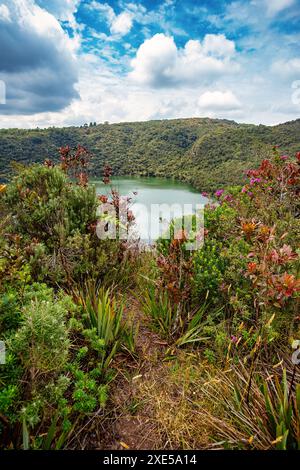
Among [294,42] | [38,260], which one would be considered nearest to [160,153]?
[294,42]

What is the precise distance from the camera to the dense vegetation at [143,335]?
1846 millimetres

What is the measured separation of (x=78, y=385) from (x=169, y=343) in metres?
1.23

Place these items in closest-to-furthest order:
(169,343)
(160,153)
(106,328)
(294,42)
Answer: (106,328)
(169,343)
(294,42)
(160,153)

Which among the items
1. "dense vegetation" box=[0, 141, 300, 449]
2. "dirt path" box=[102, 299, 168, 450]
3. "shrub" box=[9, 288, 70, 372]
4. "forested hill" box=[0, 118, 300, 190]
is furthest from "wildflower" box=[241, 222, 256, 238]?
"forested hill" box=[0, 118, 300, 190]

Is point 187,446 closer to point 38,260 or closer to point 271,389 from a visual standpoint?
point 271,389

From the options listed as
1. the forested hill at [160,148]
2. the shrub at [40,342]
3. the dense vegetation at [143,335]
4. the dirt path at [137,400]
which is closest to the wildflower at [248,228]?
the dense vegetation at [143,335]

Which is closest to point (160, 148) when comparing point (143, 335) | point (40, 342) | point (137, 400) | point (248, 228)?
point (143, 335)

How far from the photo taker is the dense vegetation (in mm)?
1846

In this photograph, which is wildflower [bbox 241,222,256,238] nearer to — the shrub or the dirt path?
the dirt path

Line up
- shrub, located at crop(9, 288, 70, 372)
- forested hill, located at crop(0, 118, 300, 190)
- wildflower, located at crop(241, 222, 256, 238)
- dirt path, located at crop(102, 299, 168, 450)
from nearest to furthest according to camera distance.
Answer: shrub, located at crop(9, 288, 70, 372), dirt path, located at crop(102, 299, 168, 450), wildflower, located at crop(241, 222, 256, 238), forested hill, located at crop(0, 118, 300, 190)

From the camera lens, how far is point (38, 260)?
335 centimetres

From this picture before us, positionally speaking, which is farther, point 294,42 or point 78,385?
point 294,42

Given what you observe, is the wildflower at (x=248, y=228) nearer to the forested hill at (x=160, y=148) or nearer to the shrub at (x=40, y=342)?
the shrub at (x=40, y=342)

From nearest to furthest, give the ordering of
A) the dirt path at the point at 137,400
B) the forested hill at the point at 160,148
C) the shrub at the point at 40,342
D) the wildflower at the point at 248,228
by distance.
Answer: the shrub at the point at 40,342 → the dirt path at the point at 137,400 → the wildflower at the point at 248,228 → the forested hill at the point at 160,148
